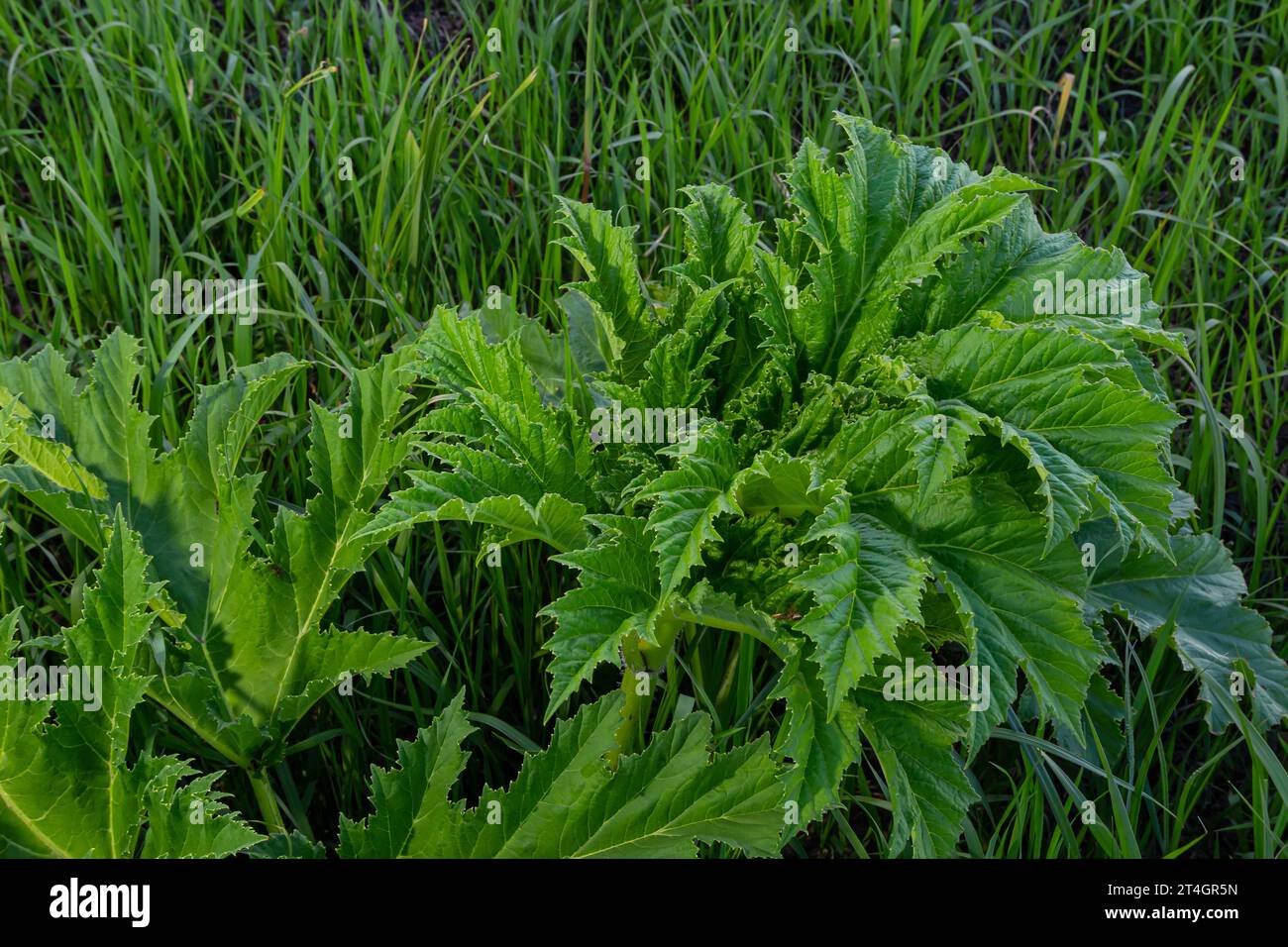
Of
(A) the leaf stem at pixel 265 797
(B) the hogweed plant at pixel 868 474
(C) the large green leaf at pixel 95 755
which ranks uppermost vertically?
(B) the hogweed plant at pixel 868 474

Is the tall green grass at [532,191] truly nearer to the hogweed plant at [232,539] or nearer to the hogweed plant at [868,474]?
the hogweed plant at [232,539]

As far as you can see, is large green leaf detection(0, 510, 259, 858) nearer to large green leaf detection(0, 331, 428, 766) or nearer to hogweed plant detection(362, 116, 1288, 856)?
large green leaf detection(0, 331, 428, 766)

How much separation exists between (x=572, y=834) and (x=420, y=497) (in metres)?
0.54

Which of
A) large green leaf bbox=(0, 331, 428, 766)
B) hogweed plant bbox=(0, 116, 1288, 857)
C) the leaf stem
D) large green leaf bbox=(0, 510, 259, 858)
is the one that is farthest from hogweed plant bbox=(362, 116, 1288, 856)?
the leaf stem

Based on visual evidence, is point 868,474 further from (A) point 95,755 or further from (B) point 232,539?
(A) point 95,755

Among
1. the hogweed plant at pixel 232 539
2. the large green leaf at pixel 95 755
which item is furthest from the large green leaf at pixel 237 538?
the large green leaf at pixel 95 755

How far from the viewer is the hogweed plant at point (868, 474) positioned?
1.52 m

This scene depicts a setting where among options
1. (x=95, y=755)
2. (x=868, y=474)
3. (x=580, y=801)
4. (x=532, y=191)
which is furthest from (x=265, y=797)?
(x=532, y=191)

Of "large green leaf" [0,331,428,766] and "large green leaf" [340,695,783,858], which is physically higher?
"large green leaf" [0,331,428,766]

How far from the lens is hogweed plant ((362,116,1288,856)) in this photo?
59.9 inches

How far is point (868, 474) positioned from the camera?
5.40 ft

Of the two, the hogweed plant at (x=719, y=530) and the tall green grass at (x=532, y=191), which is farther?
the tall green grass at (x=532, y=191)

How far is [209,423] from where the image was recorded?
2070mm

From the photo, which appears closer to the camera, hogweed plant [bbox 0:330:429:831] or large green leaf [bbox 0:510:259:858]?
large green leaf [bbox 0:510:259:858]
